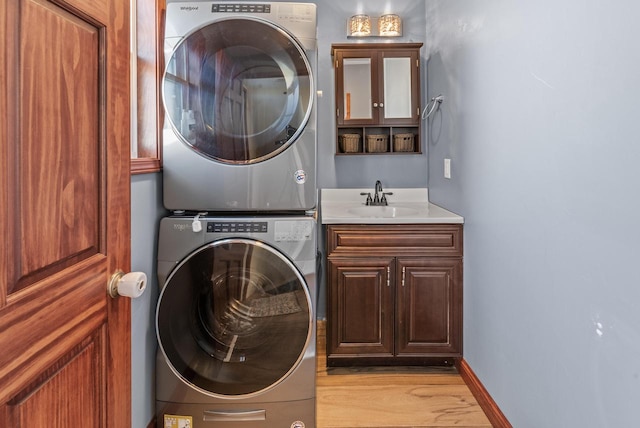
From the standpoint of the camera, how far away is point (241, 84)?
1625 mm

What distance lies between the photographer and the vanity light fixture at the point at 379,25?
2.70 metres

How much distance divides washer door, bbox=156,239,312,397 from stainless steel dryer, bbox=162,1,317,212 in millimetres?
226

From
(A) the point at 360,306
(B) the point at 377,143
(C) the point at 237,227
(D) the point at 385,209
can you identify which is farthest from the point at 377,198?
(C) the point at 237,227

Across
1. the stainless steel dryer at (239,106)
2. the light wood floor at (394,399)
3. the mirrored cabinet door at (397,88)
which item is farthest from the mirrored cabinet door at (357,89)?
the light wood floor at (394,399)

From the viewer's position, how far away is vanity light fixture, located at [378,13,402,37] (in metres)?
2.70

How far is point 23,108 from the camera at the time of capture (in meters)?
0.55

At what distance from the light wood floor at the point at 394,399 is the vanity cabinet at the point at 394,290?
0.11 m

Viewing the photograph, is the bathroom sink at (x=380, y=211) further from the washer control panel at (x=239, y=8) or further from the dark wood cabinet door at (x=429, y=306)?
the washer control panel at (x=239, y=8)

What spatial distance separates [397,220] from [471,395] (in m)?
0.90

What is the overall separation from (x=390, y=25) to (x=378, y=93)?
48 centimetres

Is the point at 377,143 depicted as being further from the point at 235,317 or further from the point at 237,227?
the point at 235,317

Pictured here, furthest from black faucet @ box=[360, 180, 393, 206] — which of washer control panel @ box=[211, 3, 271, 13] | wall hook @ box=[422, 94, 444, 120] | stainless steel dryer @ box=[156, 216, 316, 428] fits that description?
washer control panel @ box=[211, 3, 271, 13]

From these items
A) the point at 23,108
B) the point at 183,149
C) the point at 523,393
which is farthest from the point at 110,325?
the point at 523,393

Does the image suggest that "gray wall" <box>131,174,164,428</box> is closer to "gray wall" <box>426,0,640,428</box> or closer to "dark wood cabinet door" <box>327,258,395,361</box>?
"dark wood cabinet door" <box>327,258,395,361</box>
